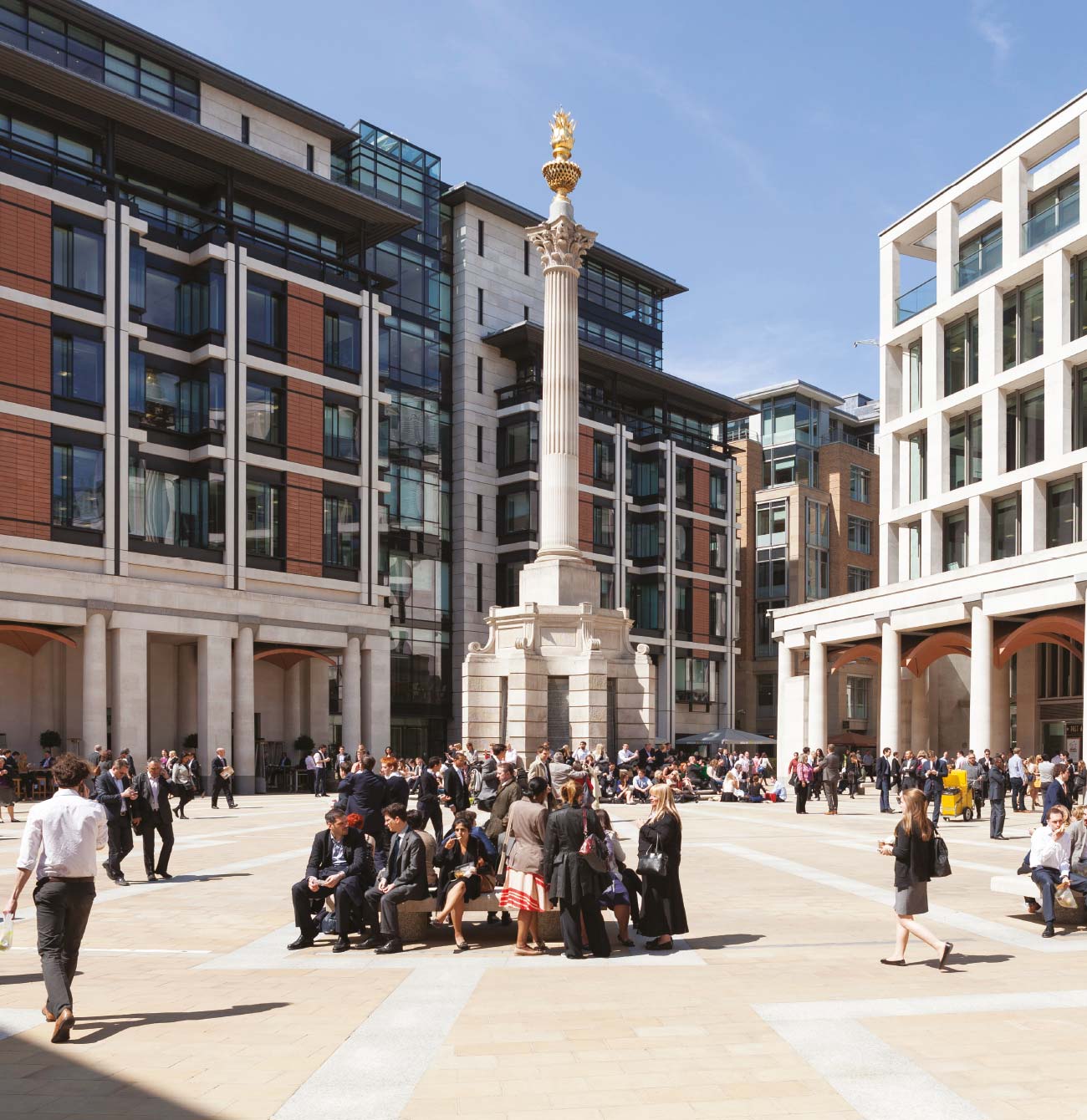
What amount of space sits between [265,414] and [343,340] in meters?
5.54

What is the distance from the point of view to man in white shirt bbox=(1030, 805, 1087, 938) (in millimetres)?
13219

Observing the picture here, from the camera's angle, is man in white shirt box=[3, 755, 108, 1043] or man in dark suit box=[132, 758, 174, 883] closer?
man in white shirt box=[3, 755, 108, 1043]

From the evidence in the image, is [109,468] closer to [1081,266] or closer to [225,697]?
[225,697]

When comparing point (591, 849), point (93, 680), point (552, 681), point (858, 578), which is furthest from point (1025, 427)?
point (858, 578)

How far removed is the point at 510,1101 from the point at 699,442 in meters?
74.6

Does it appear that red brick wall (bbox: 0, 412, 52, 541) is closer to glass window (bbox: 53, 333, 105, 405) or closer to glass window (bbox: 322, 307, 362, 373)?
glass window (bbox: 53, 333, 105, 405)

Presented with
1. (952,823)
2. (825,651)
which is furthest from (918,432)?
(952,823)

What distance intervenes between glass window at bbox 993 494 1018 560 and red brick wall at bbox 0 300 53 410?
112 ft

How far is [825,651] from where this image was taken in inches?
→ 2093

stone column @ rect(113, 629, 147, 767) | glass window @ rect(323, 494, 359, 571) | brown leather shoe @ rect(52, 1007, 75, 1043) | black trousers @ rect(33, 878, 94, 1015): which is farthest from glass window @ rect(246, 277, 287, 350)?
brown leather shoe @ rect(52, 1007, 75, 1043)

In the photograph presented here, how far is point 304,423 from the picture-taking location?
53.1 metres

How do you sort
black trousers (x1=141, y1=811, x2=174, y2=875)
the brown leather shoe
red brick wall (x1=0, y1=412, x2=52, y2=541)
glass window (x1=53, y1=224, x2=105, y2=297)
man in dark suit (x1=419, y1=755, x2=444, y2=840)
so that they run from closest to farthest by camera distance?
the brown leather shoe → black trousers (x1=141, y1=811, x2=174, y2=875) → man in dark suit (x1=419, y1=755, x2=444, y2=840) → red brick wall (x1=0, y1=412, x2=52, y2=541) → glass window (x1=53, y1=224, x2=105, y2=297)

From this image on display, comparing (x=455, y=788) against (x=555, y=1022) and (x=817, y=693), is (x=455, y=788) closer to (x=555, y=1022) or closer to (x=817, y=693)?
(x=555, y=1022)

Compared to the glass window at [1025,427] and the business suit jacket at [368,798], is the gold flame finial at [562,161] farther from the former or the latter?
the business suit jacket at [368,798]
